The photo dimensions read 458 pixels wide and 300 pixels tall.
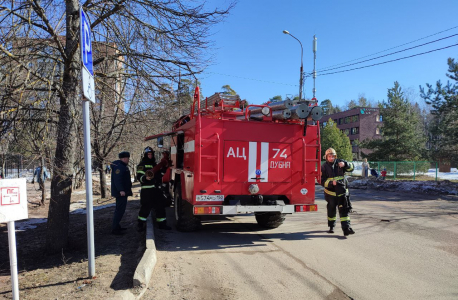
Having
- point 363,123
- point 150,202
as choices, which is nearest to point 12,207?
point 150,202

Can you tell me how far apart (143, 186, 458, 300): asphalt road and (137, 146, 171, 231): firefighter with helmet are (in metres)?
→ 0.56

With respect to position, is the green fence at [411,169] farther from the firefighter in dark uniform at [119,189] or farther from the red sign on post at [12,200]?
the red sign on post at [12,200]

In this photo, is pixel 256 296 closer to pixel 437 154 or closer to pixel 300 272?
pixel 300 272

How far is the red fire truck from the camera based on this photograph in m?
6.18

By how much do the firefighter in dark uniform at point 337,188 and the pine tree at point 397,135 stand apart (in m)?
25.8

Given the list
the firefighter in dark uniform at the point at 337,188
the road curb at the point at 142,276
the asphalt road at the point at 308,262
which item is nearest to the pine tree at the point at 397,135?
the asphalt road at the point at 308,262

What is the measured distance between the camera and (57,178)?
221 inches

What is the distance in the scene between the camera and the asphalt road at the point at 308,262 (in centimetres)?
Answer: 413

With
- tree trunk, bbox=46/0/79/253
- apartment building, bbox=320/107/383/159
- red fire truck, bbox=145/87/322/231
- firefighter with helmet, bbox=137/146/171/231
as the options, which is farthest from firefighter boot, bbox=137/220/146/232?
apartment building, bbox=320/107/383/159

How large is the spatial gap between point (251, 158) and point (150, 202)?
2.47 m

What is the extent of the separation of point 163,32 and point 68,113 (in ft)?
7.18

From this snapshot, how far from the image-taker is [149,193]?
23.9ft

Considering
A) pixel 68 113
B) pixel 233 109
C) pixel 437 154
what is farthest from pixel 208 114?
pixel 437 154

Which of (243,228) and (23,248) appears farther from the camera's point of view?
(243,228)
